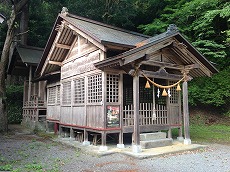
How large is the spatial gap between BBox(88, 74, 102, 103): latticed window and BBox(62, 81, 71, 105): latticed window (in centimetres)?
277

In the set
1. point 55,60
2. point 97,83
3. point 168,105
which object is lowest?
point 168,105

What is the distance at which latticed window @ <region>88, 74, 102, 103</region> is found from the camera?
9.90 meters

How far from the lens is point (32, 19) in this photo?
93.5 feet

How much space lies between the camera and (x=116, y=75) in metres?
9.91

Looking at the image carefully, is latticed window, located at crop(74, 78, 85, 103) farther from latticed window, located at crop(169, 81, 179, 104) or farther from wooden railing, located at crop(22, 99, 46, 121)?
wooden railing, located at crop(22, 99, 46, 121)

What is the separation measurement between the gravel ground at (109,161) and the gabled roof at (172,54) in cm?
356

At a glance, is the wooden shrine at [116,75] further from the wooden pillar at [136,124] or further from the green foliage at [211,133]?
the green foliage at [211,133]

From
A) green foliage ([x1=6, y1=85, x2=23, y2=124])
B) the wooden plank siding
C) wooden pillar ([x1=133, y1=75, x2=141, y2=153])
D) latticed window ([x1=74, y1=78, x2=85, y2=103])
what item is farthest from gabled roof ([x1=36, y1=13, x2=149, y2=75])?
green foliage ([x1=6, y1=85, x2=23, y2=124])

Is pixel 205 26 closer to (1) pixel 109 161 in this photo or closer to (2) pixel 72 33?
(2) pixel 72 33

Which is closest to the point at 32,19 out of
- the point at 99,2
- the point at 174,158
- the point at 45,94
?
the point at 99,2

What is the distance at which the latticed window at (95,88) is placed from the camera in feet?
32.5

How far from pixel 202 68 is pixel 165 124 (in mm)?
3372

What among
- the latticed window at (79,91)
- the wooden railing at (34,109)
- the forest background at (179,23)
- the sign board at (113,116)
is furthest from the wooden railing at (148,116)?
the wooden railing at (34,109)

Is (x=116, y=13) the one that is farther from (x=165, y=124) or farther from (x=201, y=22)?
(x=165, y=124)
